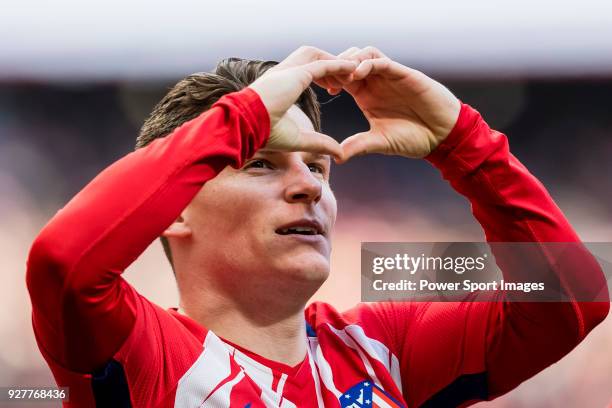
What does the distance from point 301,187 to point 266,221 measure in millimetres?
97

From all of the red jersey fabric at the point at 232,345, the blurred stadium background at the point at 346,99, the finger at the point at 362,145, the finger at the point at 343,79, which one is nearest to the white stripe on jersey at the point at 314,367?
the red jersey fabric at the point at 232,345

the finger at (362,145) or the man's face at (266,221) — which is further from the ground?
the finger at (362,145)

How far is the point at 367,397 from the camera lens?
6.29 ft

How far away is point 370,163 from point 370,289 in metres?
2.43

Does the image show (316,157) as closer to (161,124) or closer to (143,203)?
(161,124)

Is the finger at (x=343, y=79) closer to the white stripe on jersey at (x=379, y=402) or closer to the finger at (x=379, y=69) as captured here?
the finger at (x=379, y=69)

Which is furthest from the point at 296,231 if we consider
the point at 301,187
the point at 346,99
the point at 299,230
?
the point at 346,99

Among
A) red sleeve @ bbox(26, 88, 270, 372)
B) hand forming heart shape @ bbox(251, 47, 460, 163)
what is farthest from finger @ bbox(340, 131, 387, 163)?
red sleeve @ bbox(26, 88, 270, 372)

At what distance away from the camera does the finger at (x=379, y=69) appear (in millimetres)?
1834

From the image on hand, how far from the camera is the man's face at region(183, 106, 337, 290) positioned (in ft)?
6.01

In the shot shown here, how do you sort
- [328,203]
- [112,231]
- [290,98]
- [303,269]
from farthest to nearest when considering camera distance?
[328,203], [303,269], [290,98], [112,231]

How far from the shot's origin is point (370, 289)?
221 cm

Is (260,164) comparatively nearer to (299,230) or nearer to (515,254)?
(299,230)

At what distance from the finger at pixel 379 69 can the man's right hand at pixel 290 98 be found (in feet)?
0.13
